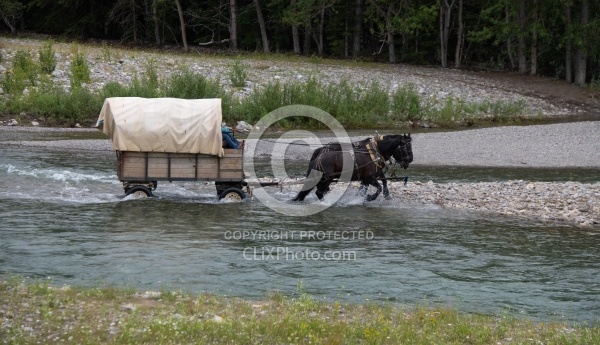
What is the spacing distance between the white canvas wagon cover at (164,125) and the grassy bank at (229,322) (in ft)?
26.1

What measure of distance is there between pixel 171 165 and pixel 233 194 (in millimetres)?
1831

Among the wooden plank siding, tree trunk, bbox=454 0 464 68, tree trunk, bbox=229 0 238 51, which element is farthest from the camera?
tree trunk, bbox=229 0 238 51

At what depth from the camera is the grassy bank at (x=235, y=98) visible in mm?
37250

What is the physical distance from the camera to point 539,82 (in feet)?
174

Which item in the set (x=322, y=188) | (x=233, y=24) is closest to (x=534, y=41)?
(x=233, y=24)

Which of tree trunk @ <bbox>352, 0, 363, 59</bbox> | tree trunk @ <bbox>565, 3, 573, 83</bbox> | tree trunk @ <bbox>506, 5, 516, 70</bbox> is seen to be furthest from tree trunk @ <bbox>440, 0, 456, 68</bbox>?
tree trunk @ <bbox>565, 3, 573, 83</bbox>

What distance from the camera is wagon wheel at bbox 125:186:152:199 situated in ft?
65.3

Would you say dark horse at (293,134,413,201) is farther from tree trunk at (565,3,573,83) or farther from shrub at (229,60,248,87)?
tree trunk at (565,3,573,83)

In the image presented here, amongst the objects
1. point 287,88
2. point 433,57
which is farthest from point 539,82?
point 287,88

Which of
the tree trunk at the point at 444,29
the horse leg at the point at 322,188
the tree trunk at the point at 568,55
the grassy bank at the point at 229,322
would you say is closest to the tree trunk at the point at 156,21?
the tree trunk at the point at 444,29

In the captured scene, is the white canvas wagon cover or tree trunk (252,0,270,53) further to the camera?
tree trunk (252,0,270,53)

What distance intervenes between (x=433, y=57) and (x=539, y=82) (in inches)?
487

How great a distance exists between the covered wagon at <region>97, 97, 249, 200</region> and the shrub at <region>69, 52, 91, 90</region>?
20.8 metres

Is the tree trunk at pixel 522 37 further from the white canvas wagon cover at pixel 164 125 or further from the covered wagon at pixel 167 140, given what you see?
the white canvas wagon cover at pixel 164 125
